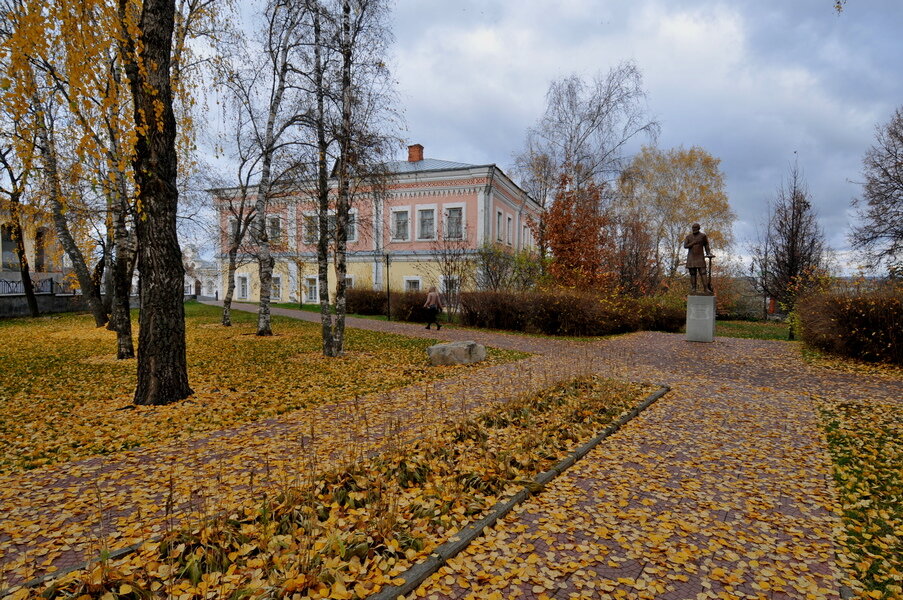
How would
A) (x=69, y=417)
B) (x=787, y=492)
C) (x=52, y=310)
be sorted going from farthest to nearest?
(x=52, y=310) < (x=69, y=417) < (x=787, y=492)

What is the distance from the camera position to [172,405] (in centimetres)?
641

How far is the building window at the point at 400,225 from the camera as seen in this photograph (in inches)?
1095

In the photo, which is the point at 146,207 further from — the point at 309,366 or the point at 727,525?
the point at 727,525

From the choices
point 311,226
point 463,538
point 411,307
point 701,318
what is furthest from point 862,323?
point 411,307

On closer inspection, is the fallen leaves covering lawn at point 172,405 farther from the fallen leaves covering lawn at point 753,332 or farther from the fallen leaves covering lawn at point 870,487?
the fallen leaves covering lawn at point 753,332

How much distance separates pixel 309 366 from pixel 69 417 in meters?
4.20

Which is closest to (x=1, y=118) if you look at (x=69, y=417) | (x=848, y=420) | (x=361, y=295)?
(x=69, y=417)

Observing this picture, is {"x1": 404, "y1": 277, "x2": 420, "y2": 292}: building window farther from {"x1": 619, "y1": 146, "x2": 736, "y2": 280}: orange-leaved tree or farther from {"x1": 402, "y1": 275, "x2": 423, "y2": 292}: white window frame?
{"x1": 619, "y1": 146, "x2": 736, "y2": 280}: orange-leaved tree

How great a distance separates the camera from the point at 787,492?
4.08 meters

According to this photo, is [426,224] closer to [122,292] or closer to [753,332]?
[753,332]

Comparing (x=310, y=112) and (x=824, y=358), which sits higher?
(x=310, y=112)

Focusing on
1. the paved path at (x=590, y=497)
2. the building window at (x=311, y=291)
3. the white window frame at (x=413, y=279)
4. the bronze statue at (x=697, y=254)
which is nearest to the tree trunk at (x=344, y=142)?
the paved path at (x=590, y=497)

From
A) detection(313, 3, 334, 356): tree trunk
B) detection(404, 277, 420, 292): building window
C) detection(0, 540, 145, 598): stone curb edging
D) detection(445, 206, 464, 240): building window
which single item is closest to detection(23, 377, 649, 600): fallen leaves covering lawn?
detection(0, 540, 145, 598): stone curb edging

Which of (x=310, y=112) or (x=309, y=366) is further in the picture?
(x=310, y=112)
